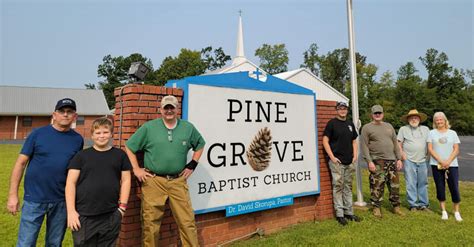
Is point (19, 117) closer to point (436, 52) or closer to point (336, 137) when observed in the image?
point (336, 137)

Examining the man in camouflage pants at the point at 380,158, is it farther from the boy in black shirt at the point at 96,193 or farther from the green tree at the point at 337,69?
the green tree at the point at 337,69

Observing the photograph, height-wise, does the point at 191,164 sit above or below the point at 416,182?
above

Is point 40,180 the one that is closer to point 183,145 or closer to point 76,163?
point 76,163

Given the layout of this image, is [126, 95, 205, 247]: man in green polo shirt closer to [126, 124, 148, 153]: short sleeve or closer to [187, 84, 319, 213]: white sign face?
[126, 124, 148, 153]: short sleeve

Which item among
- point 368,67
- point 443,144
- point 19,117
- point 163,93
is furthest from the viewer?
point 368,67

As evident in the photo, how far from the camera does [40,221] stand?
2484 millimetres

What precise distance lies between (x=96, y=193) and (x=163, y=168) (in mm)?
635

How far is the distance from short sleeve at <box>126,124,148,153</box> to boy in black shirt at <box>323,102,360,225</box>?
9.24 ft

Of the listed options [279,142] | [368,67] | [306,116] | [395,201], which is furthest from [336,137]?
[368,67]

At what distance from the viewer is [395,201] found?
504cm

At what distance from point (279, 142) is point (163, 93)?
5.98 feet

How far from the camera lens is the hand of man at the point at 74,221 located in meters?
2.26

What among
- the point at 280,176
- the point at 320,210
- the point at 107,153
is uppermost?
the point at 107,153

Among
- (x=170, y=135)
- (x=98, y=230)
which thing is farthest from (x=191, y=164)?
(x=98, y=230)
